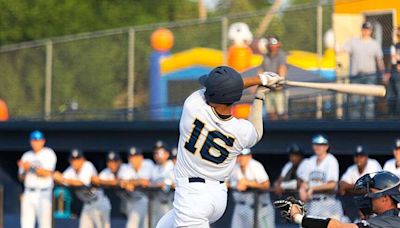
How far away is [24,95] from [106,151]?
2.56 meters

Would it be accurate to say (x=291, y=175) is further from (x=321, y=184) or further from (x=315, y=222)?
(x=315, y=222)

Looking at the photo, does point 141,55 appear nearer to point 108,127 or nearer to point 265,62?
point 108,127

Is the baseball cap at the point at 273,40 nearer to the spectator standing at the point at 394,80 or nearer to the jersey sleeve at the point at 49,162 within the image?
the spectator standing at the point at 394,80

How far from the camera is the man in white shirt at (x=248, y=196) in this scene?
12414 millimetres

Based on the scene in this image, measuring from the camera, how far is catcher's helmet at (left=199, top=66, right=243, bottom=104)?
7.47 meters

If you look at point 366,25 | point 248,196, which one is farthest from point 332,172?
point 366,25

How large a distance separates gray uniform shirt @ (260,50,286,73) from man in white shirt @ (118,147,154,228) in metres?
2.01

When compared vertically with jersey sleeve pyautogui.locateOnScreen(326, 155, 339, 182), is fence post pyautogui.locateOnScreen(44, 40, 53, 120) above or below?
above

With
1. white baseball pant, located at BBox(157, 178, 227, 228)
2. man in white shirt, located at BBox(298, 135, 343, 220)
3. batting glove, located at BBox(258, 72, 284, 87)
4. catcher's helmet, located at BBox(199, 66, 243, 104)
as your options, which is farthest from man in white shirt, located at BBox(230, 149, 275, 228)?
catcher's helmet, located at BBox(199, 66, 243, 104)

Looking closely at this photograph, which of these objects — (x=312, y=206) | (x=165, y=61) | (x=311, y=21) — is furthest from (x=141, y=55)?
(x=312, y=206)

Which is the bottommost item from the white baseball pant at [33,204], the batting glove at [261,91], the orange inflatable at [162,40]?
the white baseball pant at [33,204]

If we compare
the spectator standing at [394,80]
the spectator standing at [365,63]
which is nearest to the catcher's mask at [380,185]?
the spectator standing at [394,80]

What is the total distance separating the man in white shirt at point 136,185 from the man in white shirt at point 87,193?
12.4 inches

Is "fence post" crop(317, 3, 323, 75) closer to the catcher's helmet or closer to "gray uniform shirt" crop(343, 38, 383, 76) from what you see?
"gray uniform shirt" crop(343, 38, 383, 76)
